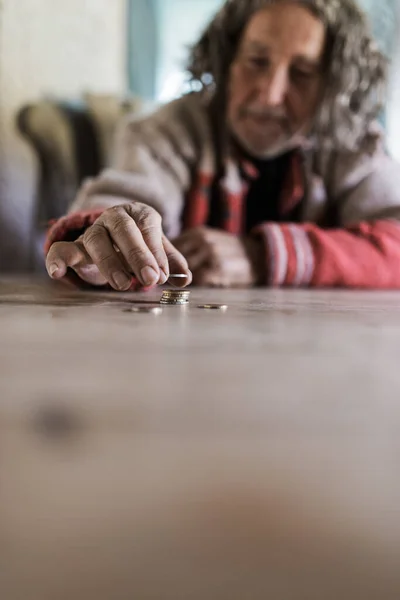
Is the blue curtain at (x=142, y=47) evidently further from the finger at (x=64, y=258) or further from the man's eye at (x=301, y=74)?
the finger at (x=64, y=258)

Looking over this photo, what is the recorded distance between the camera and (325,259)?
19.8 inches

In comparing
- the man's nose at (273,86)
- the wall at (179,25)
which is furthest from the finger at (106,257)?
the wall at (179,25)

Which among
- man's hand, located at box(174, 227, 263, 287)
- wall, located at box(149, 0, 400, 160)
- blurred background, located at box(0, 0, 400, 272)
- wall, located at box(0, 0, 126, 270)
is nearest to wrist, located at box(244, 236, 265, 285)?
man's hand, located at box(174, 227, 263, 287)

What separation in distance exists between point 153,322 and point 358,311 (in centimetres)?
10

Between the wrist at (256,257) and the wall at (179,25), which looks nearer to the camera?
the wrist at (256,257)

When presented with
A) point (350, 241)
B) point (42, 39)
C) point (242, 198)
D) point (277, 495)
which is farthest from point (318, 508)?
point (42, 39)

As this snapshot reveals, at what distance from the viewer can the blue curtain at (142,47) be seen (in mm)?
1227

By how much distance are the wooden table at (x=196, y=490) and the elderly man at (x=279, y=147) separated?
16.3 inches

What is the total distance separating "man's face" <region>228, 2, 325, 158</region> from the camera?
646 millimetres

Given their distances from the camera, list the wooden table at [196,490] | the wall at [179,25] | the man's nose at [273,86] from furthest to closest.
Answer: the wall at [179,25] → the man's nose at [273,86] → the wooden table at [196,490]

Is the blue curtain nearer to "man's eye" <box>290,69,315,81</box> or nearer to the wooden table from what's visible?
"man's eye" <box>290,69,315,81</box>

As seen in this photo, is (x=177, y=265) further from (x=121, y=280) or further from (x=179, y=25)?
(x=179, y=25)

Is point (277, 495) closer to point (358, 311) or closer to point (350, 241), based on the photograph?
point (358, 311)

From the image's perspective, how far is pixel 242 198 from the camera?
713 millimetres
